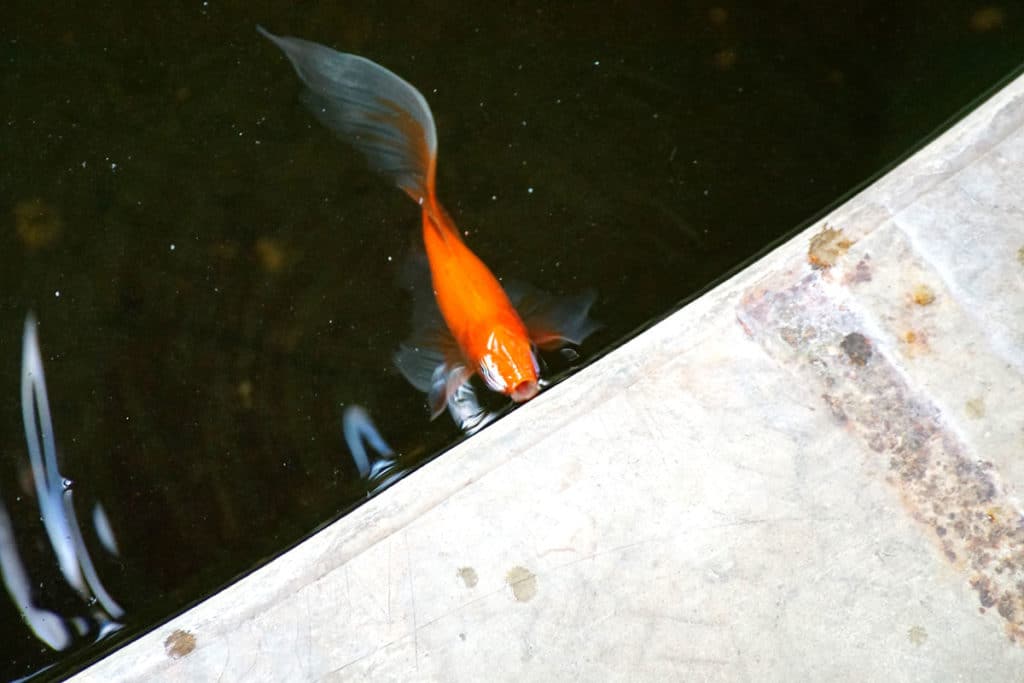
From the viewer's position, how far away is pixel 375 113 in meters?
2.53

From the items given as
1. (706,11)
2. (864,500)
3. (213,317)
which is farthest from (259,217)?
(864,500)

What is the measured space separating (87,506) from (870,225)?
7.89ft

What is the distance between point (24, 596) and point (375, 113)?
1.80 m

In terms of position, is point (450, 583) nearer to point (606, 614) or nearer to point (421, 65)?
point (606, 614)

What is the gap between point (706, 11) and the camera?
2.59 m

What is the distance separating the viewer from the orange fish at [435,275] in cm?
233

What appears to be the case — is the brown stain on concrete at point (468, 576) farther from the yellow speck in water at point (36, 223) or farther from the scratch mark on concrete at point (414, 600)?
the yellow speck in water at point (36, 223)

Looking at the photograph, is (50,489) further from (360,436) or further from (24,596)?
(360,436)

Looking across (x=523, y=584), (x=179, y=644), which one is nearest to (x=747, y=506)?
(x=523, y=584)

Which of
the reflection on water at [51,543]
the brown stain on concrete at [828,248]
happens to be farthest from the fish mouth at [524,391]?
the reflection on water at [51,543]

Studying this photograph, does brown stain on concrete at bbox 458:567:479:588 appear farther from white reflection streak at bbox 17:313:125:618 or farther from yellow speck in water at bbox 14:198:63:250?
yellow speck in water at bbox 14:198:63:250

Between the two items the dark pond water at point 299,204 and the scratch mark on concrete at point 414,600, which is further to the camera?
the dark pond water at point 299,204

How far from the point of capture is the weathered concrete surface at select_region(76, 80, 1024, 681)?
214cm

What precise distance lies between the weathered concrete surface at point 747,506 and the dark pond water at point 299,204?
0.26m
